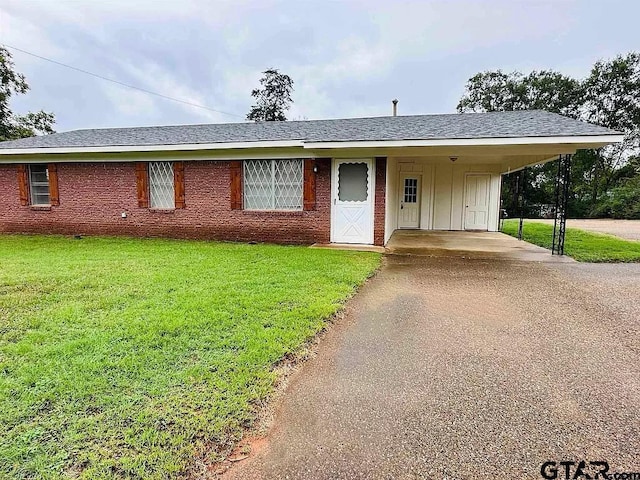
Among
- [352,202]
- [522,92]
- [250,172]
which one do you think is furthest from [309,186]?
A: [522,92]

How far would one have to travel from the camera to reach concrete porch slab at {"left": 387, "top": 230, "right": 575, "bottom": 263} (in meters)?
8.32

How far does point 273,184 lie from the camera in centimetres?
982

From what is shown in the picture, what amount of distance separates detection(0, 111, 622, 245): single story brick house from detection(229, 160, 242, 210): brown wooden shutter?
0.09ft

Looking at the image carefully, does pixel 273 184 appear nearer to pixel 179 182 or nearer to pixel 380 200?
pixel 179 182

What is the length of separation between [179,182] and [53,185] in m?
4.15

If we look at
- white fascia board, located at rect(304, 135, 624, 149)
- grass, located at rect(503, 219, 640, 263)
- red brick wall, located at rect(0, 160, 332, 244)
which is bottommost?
grass, located at rect(503, 219, 640, 263)

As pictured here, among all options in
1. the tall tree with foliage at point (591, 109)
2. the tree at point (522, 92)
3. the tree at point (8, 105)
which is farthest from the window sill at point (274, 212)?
the tree at point (522, 92)

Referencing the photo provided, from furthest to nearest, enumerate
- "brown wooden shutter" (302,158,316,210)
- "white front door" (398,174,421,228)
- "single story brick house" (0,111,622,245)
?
"white front door" (398,174,421,228)
"brown wooden shutter" (302,158,316,210)
"single story brick house" (0,111,622,245)

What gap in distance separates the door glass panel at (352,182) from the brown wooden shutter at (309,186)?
655 mm

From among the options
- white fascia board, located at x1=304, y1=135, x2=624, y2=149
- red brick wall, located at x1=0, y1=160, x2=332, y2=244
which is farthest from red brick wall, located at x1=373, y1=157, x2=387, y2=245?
red brick wall, located at x1=0, y1=160, x2=332, y2=244

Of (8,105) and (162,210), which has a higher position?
(8,105)

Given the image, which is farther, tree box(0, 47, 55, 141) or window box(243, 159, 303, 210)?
tree box(0, 47, 55, 141)

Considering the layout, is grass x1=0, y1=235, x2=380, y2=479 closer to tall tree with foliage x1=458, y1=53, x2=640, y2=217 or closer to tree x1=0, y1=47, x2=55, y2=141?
tree x1=0, y1=47, x2=55, y2=141

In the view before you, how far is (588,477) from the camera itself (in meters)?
1.86
